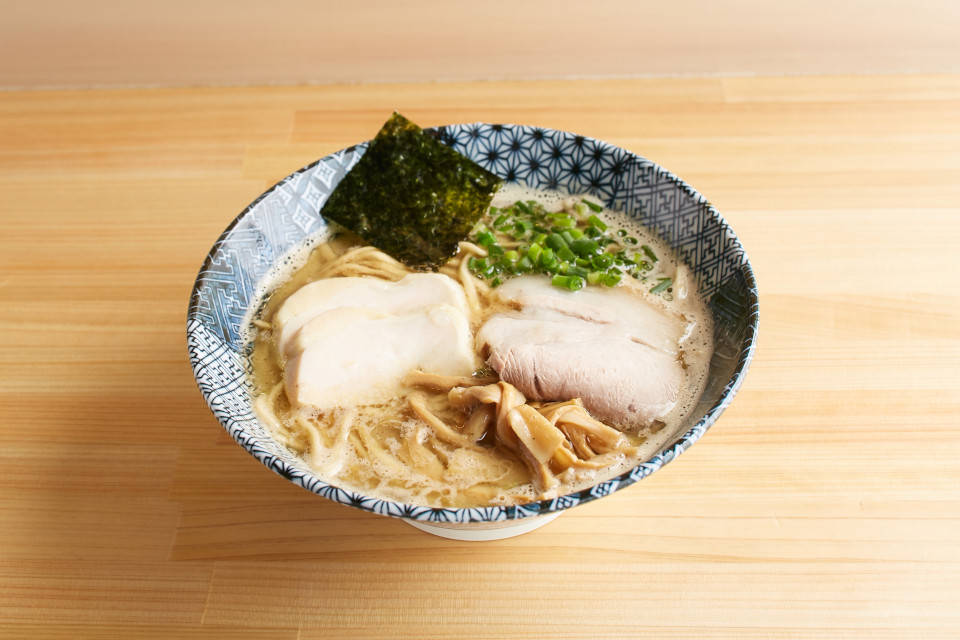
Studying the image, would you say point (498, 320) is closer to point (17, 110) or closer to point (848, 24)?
point (848, 24)

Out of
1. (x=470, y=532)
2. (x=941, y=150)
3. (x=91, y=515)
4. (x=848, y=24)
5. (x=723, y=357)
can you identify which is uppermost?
(x=848, y=24)

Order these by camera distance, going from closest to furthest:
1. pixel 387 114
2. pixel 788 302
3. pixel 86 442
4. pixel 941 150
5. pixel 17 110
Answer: pixel 86 442 → pixel 788 302 → pixel 941 150 → pixel 387 114 → pixel 17 110

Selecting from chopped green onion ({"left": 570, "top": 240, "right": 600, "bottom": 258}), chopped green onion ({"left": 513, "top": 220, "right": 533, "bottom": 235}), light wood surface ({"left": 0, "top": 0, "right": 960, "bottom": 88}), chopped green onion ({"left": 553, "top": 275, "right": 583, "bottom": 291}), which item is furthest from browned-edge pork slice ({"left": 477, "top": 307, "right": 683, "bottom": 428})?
light wood surface ({"left": 0, "top": 0, "right": 960, "bottom": 88})

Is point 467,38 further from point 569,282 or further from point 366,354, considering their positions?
point 366,354

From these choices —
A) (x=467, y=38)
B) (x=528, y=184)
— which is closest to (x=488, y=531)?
(x=528, y=184)

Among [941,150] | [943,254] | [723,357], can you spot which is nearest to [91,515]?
[723,357]

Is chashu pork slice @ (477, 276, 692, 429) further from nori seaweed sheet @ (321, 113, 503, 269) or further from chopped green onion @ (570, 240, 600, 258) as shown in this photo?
nori seaweed sheet @ (321, 113, 503, 269)

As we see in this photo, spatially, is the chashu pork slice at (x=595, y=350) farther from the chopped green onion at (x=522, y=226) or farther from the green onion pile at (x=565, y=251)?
the chopped green onion at (x=522, y=226)
